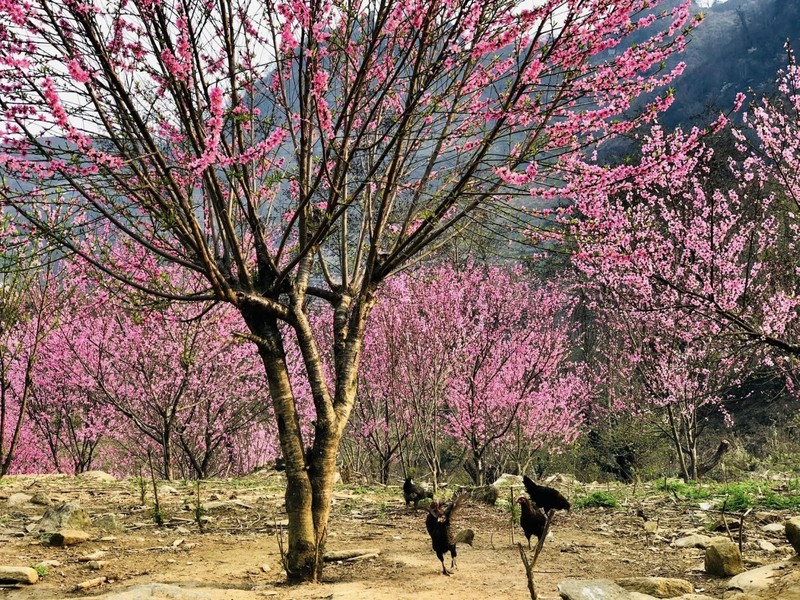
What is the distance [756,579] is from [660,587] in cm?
63

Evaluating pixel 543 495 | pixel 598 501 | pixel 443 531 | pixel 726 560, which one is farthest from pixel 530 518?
pixel 598 501

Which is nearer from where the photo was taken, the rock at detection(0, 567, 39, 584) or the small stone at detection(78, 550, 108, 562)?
the rock at detection(0, 567, 39, 584)

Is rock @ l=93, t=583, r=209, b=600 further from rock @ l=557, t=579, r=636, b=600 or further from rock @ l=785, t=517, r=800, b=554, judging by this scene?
rock @ l=785, t=517, r=800, b=554

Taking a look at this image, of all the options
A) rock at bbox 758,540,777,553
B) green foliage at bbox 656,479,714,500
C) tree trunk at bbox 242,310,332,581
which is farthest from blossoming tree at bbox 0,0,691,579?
green foliage at bbox 656,479,714,500

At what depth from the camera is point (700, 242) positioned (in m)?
10.5

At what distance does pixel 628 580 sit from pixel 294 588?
260 centimetres

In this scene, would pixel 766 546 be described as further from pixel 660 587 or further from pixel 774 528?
pixel 660 587

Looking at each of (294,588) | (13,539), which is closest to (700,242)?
(294,588)

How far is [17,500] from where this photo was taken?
8.45 metres

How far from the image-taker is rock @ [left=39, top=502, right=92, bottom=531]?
634 cm

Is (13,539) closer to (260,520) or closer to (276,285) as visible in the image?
(260,520)

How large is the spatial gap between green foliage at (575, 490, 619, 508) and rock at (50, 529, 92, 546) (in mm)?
6593

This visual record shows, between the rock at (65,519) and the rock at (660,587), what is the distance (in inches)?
225

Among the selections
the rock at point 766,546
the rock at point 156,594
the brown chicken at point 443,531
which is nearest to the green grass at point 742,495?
the rock at point 766,546
